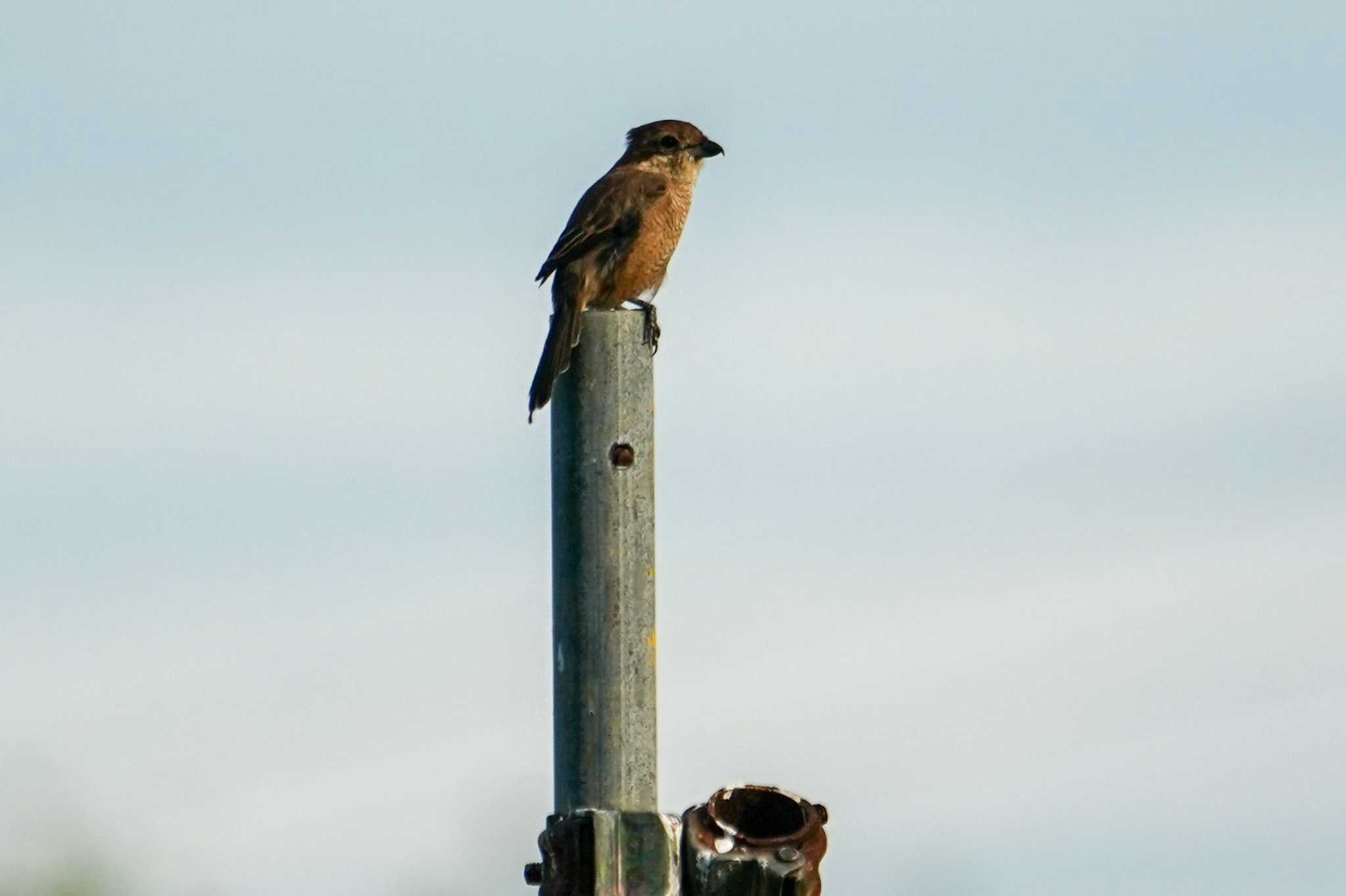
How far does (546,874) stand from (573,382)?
1007 mm

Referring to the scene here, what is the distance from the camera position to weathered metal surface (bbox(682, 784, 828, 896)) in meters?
4.18

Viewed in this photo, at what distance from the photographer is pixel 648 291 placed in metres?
9.52

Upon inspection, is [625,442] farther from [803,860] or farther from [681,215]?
[681,215]

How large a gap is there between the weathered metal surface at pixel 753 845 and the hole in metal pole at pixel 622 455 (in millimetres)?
683

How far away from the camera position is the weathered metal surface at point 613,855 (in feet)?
13.8

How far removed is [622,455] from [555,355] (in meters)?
0.54

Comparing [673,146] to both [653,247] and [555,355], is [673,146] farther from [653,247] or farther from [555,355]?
[555,355]

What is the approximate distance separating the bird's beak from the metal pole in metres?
5.82

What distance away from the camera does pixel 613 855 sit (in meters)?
4.23

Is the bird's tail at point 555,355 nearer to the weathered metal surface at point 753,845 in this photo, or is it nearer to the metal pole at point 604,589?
the metal pole at point 604,589

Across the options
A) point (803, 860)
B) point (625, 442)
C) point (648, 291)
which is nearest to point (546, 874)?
point (803, 860)

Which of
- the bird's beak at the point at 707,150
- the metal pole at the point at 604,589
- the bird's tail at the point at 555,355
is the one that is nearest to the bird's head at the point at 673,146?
the bird's beak at the point at 707,150

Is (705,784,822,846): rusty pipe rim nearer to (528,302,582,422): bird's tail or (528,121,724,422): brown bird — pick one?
(528,302,582,422): bird's tail

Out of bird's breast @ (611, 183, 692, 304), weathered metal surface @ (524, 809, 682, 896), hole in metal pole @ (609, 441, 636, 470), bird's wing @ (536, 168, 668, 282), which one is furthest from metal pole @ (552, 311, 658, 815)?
bird's breast @ (611, 183, 692, 304)
